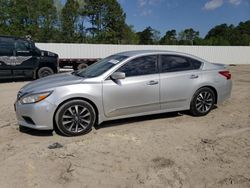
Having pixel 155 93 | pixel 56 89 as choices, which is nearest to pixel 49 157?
pixel 56 89

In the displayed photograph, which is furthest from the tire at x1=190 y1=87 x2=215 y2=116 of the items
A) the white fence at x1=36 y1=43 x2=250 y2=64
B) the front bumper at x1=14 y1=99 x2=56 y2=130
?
the white fence at x1=36 y1=43 x2=250 y2=64

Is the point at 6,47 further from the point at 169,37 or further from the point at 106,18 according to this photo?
the point at 169,37

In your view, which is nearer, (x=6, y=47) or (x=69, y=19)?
(x=6, y=47)

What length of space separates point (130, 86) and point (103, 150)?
1.52 m

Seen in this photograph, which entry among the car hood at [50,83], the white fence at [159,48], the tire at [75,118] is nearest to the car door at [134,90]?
the tire at [75,118]

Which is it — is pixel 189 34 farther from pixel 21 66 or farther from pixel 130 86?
pixel 130 86

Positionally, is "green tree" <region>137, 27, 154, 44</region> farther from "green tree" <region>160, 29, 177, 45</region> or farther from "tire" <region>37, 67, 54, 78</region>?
"tire" <region>37, 67, 54, 78</region>

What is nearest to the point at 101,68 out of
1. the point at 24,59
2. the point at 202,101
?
the point at 202,101

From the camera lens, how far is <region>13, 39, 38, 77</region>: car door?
481 inches

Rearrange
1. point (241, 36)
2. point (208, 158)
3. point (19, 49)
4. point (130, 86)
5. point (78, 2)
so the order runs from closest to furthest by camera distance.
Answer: point (208, 158)
point (130, 86)
point (19, 49)
point (78, 2)
point (241, 36)

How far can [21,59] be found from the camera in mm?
12266

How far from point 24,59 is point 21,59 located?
0.39ft

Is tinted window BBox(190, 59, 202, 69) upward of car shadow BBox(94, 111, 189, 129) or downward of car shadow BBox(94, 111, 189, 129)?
upward

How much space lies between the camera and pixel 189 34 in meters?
69.9
